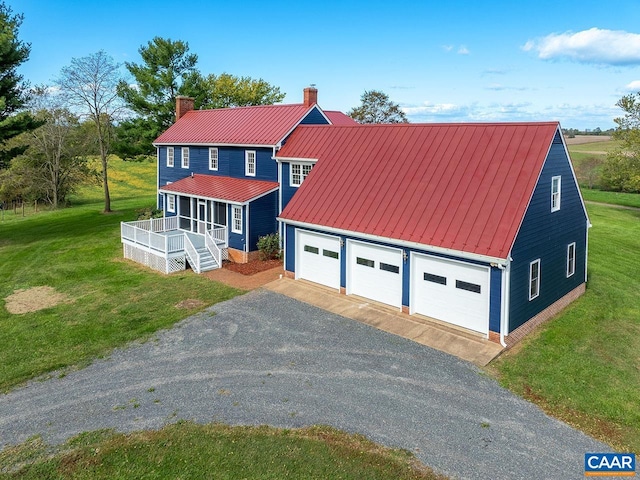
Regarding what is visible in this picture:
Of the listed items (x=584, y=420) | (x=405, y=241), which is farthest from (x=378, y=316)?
(x=584, y=420)

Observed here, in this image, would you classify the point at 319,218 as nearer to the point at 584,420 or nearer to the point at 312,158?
the point at 312,158

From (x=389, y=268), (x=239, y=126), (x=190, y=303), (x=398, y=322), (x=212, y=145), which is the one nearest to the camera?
(x=398, y=322)

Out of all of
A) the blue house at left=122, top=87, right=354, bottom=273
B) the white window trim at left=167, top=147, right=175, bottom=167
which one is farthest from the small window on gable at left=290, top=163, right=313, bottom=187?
the white window trim at left=167, top=147, right=175, bottom=167

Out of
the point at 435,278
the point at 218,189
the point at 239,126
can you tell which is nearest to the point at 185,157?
the point at 239,126

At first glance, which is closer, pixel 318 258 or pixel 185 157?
pixel 318 258

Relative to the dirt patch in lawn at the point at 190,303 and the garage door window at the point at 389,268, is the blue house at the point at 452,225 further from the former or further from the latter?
the dirt patch in lawn at the point at 190,303

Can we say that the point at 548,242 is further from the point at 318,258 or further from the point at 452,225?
the point at 318,258

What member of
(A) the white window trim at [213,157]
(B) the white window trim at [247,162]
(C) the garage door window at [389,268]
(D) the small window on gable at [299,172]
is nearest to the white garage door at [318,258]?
(C) the garage door window at [389,268]
